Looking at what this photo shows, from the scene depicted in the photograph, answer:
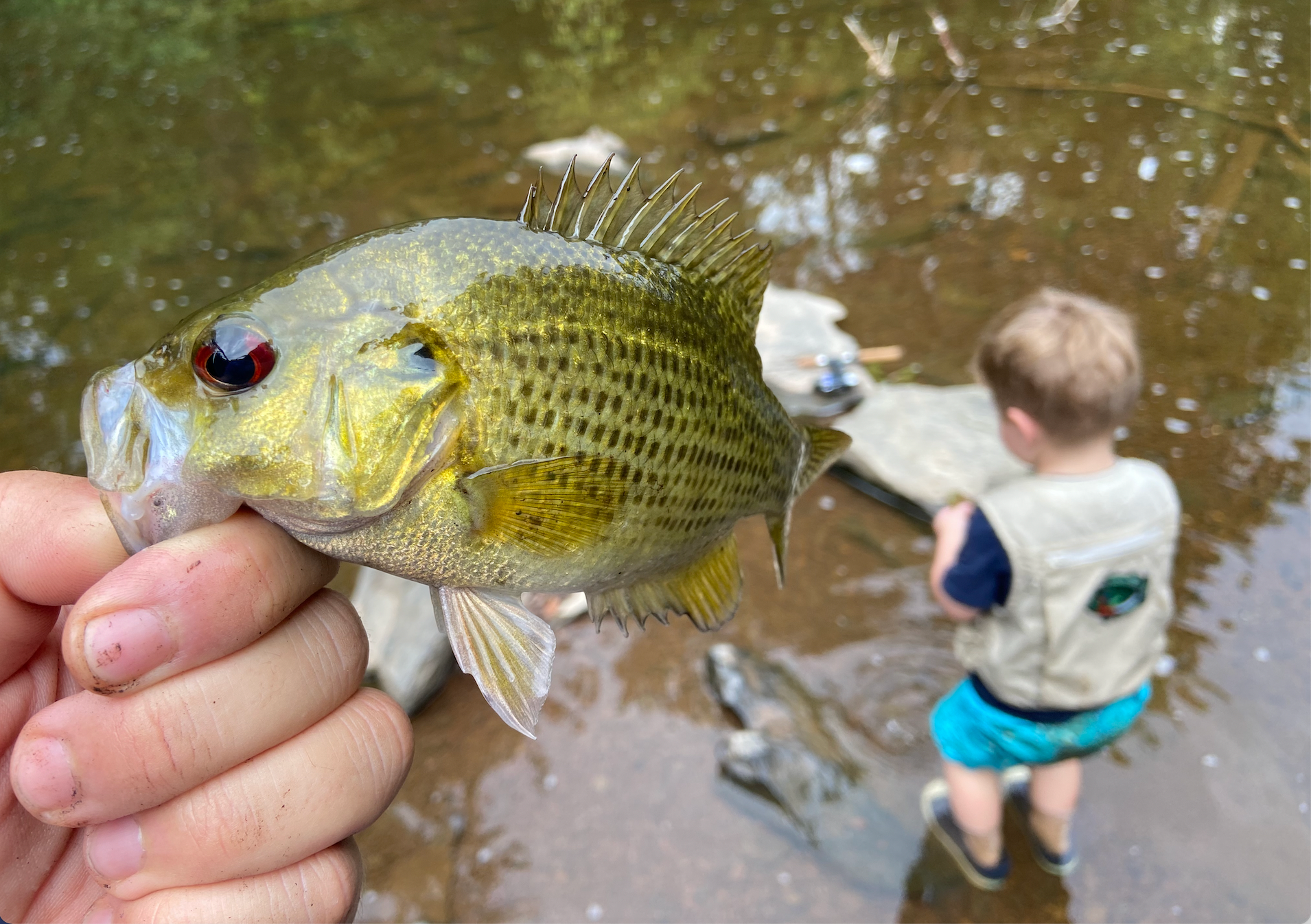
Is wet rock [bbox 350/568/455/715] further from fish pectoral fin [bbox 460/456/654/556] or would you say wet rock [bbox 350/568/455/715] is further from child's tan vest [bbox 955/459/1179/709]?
fish pectoral fin [bbox 460/456/654/556]

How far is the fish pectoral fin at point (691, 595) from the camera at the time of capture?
54.3 inches

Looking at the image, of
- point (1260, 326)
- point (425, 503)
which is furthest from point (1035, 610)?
point (1260, 326)

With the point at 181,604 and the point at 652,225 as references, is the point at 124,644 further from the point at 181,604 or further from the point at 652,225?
the point at 652,225

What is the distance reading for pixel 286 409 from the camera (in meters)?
1.06

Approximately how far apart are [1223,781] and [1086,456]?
5.41 feet

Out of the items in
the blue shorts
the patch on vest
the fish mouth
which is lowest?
the blue shorts

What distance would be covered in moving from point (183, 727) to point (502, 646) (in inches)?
18.2

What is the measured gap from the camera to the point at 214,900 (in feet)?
4.01

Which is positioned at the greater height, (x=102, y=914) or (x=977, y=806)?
(x=102, y=914)

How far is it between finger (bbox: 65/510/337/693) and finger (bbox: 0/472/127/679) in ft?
0.53

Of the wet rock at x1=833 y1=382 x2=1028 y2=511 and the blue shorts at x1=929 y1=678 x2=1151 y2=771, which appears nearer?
the blue shorts at x1=929 y1=678 x2=1151 y2=771

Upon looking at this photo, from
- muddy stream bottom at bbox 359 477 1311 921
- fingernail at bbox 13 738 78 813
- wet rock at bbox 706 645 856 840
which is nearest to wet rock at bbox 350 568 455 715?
muddy stream bottom at bbox 359 477 1311 921

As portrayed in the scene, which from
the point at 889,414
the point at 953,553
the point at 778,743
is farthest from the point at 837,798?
the point at 889,414

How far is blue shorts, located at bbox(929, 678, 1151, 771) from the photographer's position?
2.76 meters
